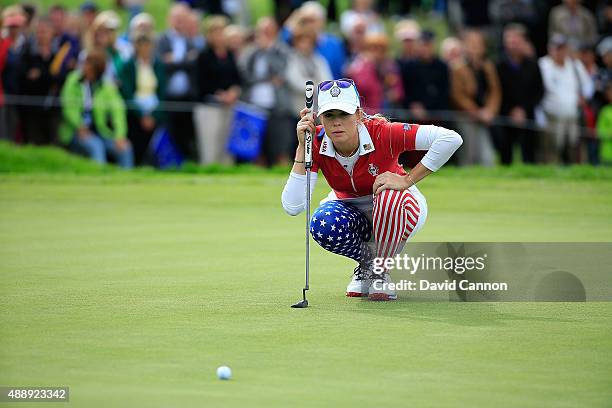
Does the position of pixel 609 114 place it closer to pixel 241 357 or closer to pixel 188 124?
pixel 188 124

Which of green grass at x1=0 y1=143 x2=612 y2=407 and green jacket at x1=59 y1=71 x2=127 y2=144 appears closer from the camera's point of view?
green grass at x1=0 y1=143 x2=612 y2=407

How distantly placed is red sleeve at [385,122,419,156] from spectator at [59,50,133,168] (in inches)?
468

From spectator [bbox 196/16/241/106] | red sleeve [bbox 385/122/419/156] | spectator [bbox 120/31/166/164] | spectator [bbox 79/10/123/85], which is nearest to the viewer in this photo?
red sleeve [bbox 385/122/419/156]

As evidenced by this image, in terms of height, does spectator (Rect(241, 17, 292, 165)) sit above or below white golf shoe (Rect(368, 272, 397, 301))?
above

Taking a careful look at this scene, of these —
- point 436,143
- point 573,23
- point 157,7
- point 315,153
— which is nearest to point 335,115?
point 315,153

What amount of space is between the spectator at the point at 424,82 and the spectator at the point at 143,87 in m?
4.04

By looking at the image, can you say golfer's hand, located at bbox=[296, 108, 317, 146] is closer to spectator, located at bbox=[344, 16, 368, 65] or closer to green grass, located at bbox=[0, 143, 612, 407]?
green grass, located at bbox=[0, 143, 612, 407]

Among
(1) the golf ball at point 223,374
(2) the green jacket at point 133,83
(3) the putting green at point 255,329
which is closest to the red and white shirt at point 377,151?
(3) the putting green at point 255,329

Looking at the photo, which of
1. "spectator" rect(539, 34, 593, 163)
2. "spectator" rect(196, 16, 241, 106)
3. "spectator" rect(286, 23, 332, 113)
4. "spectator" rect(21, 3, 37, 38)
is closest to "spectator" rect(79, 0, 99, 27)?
"spectator" rect(21, 3, 37, 38)

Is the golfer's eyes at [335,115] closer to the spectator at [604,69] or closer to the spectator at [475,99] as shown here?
the spectator at [475,99]

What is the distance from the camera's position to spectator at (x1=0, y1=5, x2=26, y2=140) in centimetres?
2067

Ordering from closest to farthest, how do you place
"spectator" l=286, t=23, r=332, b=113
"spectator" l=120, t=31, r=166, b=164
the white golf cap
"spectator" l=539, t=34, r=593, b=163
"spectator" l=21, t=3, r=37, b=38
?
the white golf cap → "spectator" l=120, t=31, r=166, b=164 → "spectator" l=286, t=23, r=332, b=113 → "spectator" l=21, t=3, r=37, b=38 → "spectator" l=539, t=34, r=593, b=163

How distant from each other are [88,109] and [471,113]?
→ 20.7 ft

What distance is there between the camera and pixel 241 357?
6.95 m
